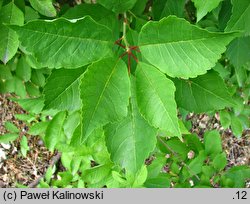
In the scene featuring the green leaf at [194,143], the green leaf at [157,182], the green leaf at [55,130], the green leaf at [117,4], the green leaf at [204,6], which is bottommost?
the green leaf at [157,182]

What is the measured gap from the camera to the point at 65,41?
41.4 inches

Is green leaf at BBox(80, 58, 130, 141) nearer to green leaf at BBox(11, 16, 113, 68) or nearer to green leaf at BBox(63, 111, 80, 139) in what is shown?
green leaf at BBox(11, 16, 113, 68)

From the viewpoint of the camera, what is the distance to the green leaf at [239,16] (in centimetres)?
116

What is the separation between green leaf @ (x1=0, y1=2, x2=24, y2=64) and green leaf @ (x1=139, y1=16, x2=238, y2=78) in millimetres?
548

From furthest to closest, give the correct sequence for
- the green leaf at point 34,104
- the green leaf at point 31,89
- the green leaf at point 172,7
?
the green leaf at point 31,89, the green leaf at point 34,104, the green leaf at point 172,7

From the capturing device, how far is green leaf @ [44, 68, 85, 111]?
1.15 metres

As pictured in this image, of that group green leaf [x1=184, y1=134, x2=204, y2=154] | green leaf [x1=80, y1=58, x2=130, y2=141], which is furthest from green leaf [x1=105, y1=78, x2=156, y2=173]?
green leaf [x1=184, y1=134, x2=204, y2=154]

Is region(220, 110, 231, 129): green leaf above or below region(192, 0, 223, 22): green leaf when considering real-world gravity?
below

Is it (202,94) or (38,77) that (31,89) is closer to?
(38,77)

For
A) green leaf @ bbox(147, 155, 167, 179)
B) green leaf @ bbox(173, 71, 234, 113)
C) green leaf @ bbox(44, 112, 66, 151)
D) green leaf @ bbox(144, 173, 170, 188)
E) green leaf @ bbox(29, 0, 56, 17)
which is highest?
green leaf @ bbox(29, 0, 56, 17)

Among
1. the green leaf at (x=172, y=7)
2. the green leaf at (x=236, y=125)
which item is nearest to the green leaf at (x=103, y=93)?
the green leaf at (x=172, y=7)

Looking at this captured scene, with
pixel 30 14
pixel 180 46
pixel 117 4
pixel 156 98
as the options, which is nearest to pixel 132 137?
pixel 156 98

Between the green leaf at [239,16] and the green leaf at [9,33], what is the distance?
0.75m

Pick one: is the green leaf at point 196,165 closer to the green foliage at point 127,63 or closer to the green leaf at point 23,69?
the green foliage at point 127,63
